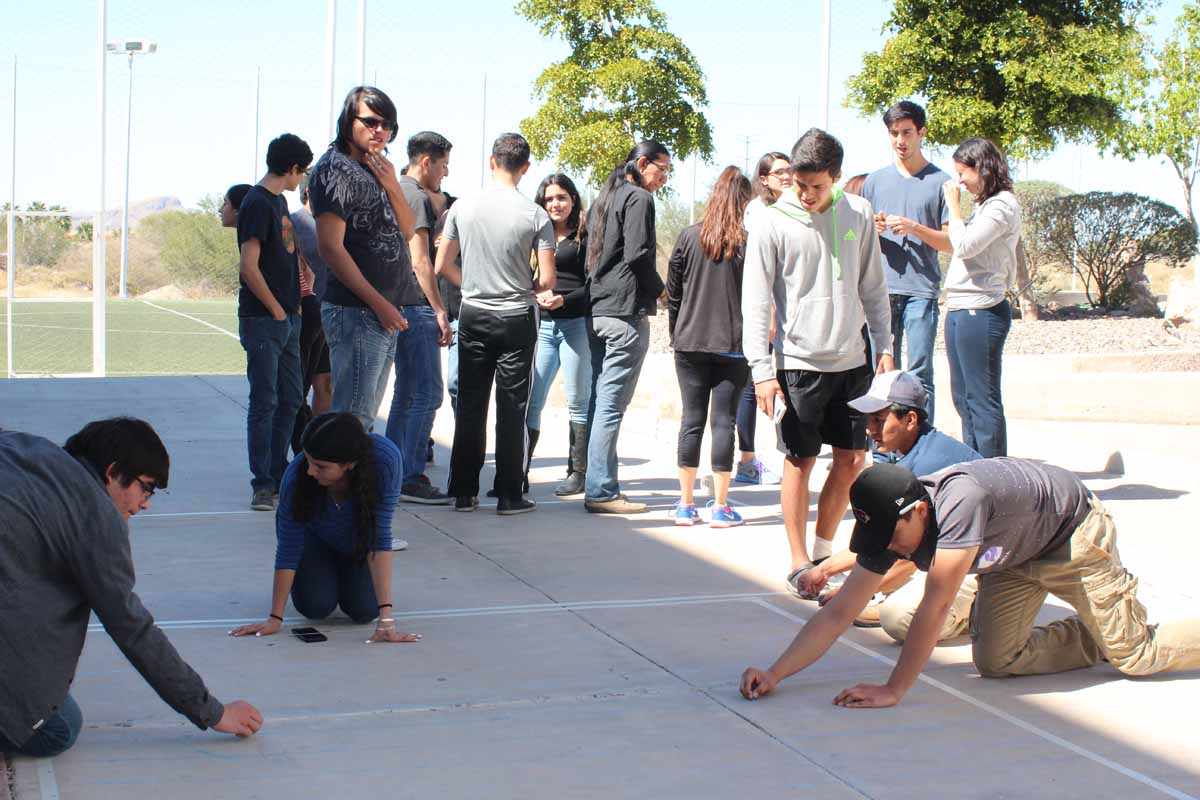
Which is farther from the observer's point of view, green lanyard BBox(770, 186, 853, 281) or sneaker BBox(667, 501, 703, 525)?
sneaker BBox(667, 501, 703, 525)

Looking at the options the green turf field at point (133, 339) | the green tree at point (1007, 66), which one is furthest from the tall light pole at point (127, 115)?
the green tree at point (1007, 66)

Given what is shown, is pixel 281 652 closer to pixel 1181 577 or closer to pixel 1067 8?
pixel 1181 577

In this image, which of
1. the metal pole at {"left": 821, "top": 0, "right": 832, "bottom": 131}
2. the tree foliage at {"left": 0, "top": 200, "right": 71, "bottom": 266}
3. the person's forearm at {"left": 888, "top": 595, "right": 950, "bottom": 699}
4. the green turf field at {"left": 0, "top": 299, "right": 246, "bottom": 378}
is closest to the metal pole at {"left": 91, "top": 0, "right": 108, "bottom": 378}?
the green turf field at {"left": 0, "top": 299, "right": 246, "bottom": 378}

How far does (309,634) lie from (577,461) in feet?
10.4

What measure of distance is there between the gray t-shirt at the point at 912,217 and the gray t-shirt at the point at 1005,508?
340 cm

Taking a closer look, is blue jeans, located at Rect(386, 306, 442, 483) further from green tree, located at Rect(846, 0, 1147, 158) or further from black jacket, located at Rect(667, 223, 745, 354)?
green tree, located at Rect(846, 0, 1147, 158)

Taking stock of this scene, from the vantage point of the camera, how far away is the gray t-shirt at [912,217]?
7.63 meters

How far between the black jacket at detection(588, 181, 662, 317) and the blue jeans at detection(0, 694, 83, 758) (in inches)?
161

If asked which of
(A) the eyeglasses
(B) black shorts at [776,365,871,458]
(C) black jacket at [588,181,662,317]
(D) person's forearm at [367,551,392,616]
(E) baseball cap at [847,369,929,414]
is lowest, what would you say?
(D) person's forearm at [367,551,392,616]

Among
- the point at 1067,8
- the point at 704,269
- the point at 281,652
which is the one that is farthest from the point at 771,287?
the point at 1067,8

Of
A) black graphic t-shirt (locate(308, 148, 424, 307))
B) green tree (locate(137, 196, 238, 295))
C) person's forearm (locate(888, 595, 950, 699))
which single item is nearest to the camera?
person's forearm (locate(888, 595, 950, 699))

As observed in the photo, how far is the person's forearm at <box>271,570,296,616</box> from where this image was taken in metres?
4.74

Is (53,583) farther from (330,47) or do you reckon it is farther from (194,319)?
(194,319)

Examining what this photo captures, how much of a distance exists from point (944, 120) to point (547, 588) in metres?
16.4
